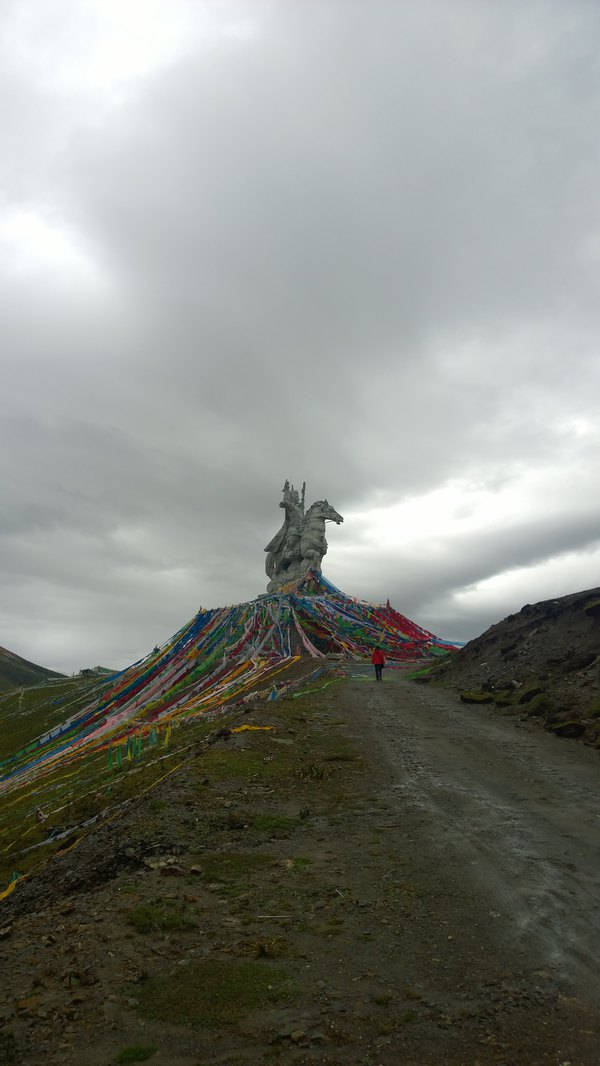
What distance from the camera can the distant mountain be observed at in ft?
389

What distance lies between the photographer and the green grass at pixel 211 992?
15.7 ft

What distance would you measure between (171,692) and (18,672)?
11211 centimetres

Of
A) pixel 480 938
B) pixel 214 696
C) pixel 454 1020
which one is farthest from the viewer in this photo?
pixel 214 696

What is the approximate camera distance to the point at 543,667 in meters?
20.0

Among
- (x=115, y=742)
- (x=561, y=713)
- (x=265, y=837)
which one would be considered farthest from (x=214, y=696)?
(x=265, y=837)

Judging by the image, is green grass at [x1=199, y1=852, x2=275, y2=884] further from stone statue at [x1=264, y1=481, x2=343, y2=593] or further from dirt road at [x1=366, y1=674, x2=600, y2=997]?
stone statue at [x1=264, y1=481, x2=343, y2=593]

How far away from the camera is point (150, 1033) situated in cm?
456

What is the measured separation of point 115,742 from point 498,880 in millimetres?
18548

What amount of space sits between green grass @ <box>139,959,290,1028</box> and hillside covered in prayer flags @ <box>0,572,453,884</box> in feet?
22.6

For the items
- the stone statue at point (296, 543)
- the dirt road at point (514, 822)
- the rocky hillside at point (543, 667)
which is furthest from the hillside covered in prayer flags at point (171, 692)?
the rocky hillside at point (543, 667)

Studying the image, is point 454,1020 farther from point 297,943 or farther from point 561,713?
point 561,713

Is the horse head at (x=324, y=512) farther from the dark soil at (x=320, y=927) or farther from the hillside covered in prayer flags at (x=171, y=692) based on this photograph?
the dark soil at (x=320, y=927)

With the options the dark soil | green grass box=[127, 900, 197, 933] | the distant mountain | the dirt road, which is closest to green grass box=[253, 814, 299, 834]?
the dark soil

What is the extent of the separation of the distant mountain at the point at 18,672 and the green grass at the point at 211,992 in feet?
393
